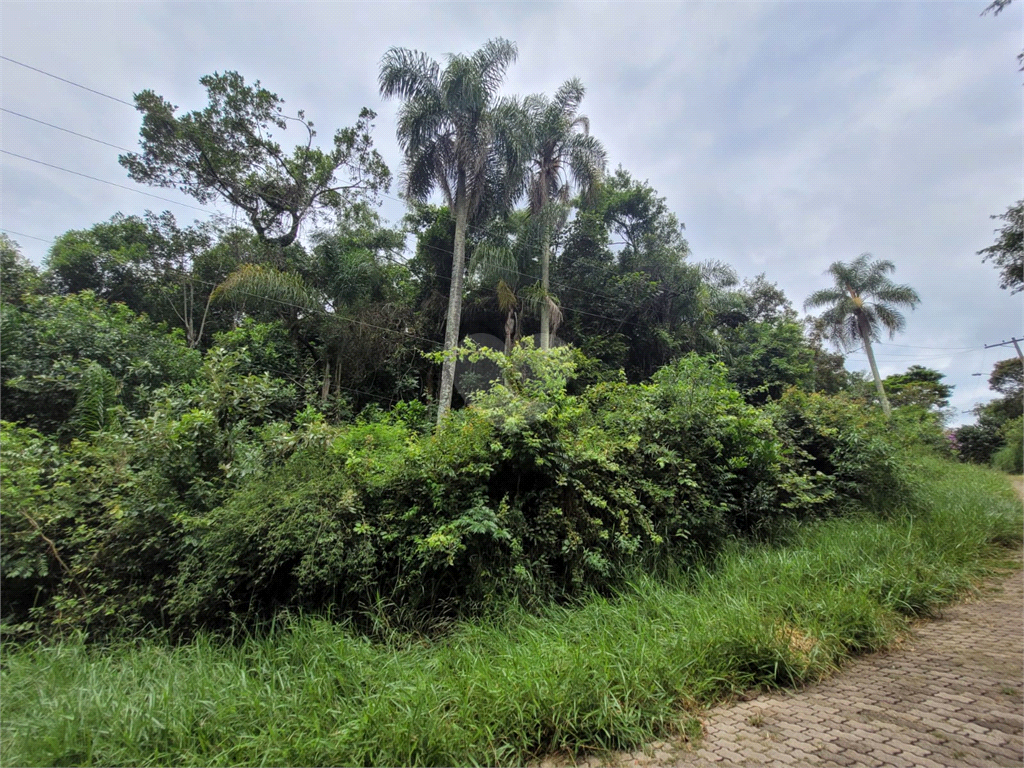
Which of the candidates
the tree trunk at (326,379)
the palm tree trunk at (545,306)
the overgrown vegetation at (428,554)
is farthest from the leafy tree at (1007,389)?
the tree trunk at (326,379)

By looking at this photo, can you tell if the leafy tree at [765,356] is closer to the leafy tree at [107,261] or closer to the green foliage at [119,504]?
the green foliage at [119,504]

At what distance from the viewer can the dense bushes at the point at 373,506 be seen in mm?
3254

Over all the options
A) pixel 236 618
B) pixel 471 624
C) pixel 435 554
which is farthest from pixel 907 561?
pixel 236 618

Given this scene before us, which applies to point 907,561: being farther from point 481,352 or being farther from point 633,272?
point 633,272

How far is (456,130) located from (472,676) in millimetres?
12386

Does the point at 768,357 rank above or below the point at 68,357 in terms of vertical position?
above

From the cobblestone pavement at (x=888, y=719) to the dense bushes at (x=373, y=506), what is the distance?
150 centimetres

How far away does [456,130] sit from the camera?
11391mm

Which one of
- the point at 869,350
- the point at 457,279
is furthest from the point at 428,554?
the point at 869,350

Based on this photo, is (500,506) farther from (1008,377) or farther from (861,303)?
(1008,377)

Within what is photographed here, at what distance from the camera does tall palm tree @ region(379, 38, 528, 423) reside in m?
11.1

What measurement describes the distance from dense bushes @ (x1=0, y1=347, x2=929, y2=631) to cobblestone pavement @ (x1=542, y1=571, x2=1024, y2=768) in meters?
1.50

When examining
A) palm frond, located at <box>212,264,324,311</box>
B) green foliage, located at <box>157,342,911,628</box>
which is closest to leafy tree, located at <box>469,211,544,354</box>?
palm frond, located at <box>212,264,324,311</box>

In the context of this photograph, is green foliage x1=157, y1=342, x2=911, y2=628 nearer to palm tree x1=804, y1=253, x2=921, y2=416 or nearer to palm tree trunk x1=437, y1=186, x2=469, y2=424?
palm tree trunk x1=437, y1=186, x2=469, y2=424
